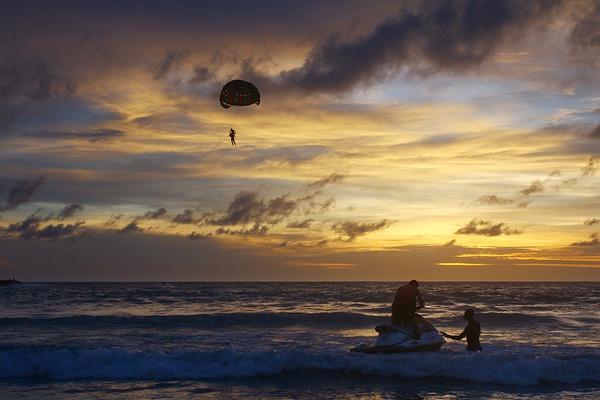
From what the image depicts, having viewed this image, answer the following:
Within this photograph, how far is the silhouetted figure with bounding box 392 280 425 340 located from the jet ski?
0.16 m

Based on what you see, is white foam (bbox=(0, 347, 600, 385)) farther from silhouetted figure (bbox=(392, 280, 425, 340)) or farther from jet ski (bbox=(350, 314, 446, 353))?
silhouetted figure (bbox=(392, 280, 425, 340))

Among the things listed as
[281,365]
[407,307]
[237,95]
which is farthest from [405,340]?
[237,95]

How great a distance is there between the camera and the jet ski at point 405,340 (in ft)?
62.3

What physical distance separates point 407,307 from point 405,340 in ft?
3.52

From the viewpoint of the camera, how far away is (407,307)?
18750 mm

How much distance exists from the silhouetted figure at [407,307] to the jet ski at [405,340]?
0.16 m

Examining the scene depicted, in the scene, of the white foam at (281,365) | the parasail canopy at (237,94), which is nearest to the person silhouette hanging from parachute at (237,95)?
the parasail canopy at (237,94)

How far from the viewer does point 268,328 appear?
117 feet

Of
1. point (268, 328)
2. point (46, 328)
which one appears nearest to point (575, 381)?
point (268, 328)

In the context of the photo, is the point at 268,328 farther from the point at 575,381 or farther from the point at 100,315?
the point at 575,381

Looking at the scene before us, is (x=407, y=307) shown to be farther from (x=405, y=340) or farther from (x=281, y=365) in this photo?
(x=281, y=365)

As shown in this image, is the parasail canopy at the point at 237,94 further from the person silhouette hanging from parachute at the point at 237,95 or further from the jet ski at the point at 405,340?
the jet ski at the point at 405,340

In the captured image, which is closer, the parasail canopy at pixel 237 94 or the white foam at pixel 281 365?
the white foam at pixel 281 365

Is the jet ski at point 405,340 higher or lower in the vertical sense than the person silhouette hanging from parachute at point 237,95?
lower
